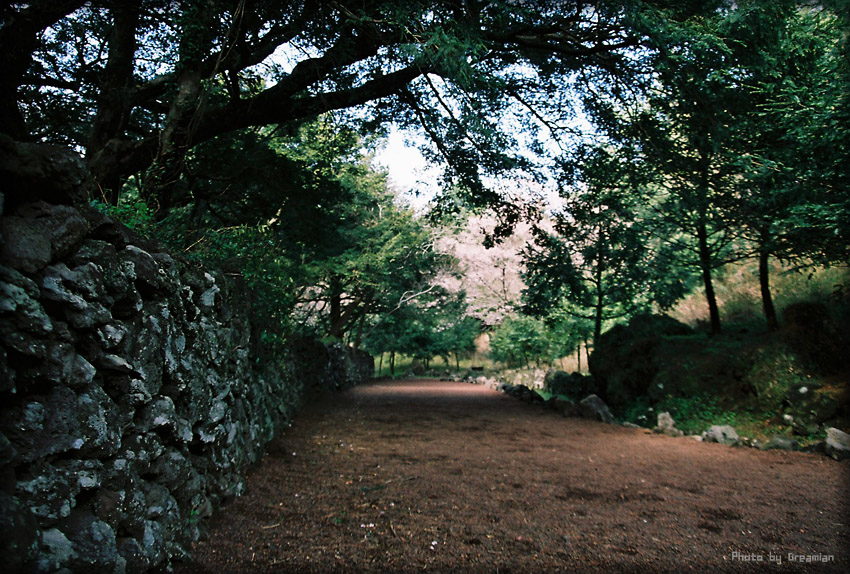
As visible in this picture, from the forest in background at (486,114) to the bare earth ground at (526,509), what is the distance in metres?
2.14

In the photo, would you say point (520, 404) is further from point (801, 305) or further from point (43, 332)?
point (43, 332)

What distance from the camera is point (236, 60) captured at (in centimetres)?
579

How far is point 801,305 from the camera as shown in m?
7.02

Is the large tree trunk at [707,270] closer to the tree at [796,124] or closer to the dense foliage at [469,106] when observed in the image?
the dense foliage at [469,106]

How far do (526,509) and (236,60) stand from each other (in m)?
6.29

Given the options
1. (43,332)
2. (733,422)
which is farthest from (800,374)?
(43,332)

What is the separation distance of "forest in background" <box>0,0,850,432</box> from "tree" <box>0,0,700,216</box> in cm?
3

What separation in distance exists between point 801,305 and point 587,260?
4.39 m

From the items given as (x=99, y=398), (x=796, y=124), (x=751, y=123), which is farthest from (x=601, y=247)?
(x=99, y=398)

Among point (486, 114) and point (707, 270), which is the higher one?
point (486, 114)

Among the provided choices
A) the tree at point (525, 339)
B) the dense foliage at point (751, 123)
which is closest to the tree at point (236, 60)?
the dense foliage at point (751, 123)

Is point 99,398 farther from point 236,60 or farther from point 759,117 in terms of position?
point 759,117

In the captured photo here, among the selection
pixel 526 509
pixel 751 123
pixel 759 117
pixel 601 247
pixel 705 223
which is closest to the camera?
pixel 526 509

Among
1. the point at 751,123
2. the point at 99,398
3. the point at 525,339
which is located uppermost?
the point at 751,123
